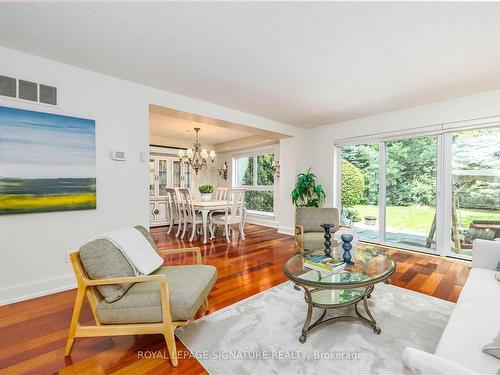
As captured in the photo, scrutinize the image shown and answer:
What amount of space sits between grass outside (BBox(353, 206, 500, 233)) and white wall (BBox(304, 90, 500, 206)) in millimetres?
1110

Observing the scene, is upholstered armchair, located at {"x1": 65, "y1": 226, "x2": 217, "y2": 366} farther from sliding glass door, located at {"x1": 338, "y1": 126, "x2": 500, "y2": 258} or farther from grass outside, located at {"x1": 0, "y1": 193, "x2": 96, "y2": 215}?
sliding glass door, located at {"x1": 338, "y1": 126, "x2": 500, "y2": 258}

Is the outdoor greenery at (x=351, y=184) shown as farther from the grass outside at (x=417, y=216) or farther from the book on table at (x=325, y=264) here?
the book on table at (x=325, y=264)

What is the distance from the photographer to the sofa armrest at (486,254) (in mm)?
2097

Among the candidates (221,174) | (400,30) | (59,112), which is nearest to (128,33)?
(59,112)

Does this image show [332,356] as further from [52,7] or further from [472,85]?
[472,85]

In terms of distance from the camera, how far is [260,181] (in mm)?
6930

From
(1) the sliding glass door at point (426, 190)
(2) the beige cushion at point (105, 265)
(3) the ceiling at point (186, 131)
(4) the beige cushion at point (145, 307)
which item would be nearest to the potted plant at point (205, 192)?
(3) the ceiling at point (186, 131)

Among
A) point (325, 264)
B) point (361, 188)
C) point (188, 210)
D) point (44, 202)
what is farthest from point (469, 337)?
point (188, 210)

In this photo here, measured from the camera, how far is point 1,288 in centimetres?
232

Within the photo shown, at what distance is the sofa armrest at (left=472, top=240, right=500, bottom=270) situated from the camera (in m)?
2.10

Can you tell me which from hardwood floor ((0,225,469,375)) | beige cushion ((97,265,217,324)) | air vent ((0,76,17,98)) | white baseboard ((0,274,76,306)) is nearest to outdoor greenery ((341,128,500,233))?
hardwood floor ((0,225,469,375))

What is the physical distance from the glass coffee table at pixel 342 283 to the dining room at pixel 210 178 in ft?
9.45

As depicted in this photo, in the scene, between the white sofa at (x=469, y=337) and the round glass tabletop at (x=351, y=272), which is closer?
the white sofa at (x=469, y=337)

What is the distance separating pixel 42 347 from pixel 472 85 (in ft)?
17.1
